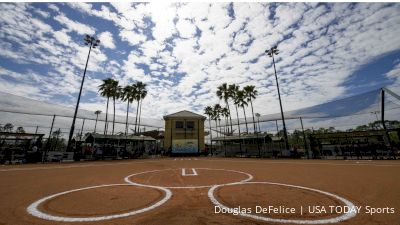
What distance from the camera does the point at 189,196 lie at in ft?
17.5

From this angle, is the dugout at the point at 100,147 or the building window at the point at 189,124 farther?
the building window at the point at 189,124

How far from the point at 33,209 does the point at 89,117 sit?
1306 inches

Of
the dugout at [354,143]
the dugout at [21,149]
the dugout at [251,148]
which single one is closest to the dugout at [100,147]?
the dugout at [21,149]

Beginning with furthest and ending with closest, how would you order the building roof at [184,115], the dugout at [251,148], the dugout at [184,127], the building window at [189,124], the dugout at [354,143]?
the building window at [189,124]
the building roof at [184,115]
the dugout at [184,127]
the dugout at [251,148]
the dugout at [354,143]

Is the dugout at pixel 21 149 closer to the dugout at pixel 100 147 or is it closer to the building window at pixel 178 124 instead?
the dugout at pixel 100 147

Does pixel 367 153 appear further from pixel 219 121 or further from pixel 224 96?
pixel 219 121

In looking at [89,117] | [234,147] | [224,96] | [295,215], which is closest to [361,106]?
[234,147]

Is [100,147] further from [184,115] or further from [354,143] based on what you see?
[354,143]

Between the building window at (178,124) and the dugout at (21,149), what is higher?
the building window at (178,124)

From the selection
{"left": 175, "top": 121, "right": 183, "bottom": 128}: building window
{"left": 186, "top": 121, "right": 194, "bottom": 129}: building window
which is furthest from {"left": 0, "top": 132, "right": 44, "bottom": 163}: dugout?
{"left": 186, "top": 121, "right": 194, "bottom": 129}: building window

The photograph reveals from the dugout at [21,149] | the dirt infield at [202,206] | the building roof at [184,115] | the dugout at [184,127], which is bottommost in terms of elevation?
the dirt infield at [202,206]

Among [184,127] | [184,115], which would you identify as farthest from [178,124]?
[184,115]

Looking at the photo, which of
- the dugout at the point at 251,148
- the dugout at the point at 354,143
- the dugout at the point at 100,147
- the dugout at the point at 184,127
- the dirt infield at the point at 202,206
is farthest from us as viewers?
the dugout at the point at 184,127

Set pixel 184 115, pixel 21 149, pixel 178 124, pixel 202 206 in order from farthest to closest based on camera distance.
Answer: pixel 184 115 < pixel 178 124 < pixel 21 149 < pixel 202 206
